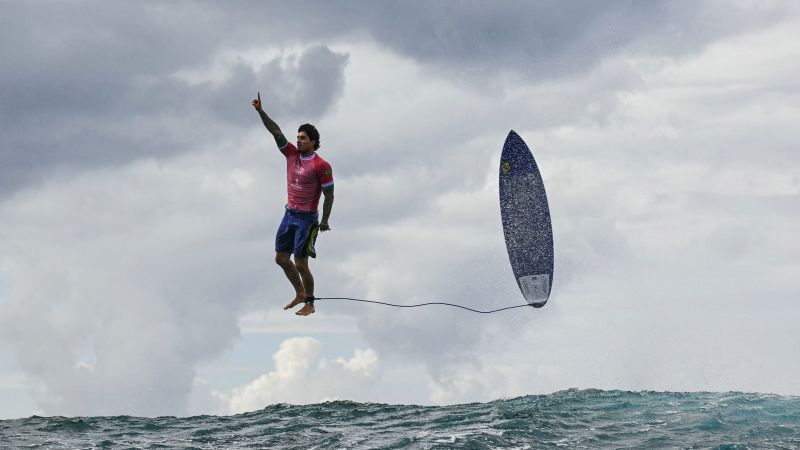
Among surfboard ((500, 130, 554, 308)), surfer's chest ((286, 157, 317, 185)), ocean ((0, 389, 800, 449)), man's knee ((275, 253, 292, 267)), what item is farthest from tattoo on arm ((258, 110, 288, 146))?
surfboard ((500, 130, 554, 308))

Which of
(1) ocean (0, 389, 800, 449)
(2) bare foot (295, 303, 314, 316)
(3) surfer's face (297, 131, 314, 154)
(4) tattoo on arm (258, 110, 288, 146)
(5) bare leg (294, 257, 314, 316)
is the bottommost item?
(1) ocean (0, 389, 800, 449)

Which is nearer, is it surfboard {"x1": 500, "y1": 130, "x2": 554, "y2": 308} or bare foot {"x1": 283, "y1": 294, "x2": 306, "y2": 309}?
bare foot {"x1": 283, "y1": 294, "x2": 306, "y2": 309}

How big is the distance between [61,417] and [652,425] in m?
12.5

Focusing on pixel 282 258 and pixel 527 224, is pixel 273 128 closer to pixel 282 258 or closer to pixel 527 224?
pixel 282 258

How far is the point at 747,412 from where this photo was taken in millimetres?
18203

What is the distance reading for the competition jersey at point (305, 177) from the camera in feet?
57.9

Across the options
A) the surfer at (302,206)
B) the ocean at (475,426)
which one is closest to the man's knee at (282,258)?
the surfer at (302,206)

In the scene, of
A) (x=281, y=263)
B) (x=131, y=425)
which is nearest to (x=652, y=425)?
(x=281, y=263)

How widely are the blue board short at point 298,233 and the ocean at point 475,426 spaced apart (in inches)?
139

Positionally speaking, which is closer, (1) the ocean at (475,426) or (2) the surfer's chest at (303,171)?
(1) the ocean at (475,426)

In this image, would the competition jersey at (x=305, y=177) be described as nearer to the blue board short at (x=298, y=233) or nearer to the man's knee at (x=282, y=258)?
the blue board short at (x=298, y=233)

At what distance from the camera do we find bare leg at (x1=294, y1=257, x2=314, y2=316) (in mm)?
18297

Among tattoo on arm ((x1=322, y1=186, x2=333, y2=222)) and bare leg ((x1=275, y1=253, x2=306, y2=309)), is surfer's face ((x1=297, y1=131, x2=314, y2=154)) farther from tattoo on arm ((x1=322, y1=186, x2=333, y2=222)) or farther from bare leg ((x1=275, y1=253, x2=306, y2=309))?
bare leg ((x1=275, y1=253, x2=306, y2=309))

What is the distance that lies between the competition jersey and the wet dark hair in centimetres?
29
